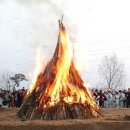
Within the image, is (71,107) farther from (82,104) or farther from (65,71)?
(65,71)

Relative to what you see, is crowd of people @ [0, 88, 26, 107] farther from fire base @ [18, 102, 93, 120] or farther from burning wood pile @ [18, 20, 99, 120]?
fire base @ [18, 102, 93, 120]

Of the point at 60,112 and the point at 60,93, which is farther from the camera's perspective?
the point at 60,93

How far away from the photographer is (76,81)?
19.8m

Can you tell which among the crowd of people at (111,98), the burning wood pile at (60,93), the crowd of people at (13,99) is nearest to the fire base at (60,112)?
the burning wood pile at (60,93)

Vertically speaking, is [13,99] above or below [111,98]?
below

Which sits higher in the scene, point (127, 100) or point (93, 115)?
point (127, 100)

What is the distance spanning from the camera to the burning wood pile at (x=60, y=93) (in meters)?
18.2

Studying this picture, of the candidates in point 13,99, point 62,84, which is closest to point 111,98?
point 13,99

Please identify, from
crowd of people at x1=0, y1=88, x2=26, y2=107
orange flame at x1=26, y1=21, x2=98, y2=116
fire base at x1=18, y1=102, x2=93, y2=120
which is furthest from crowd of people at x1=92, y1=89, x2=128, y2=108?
fire base at x1=18, y1=102, x2=93, y2=120

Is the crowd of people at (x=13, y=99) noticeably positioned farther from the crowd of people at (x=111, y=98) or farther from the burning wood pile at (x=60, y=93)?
the burning wood pile at (x=60, y=93)

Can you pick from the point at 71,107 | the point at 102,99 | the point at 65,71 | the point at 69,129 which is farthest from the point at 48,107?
the point at 102,99

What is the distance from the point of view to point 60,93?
18703mm

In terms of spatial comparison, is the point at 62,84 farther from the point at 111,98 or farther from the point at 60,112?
the point at 111,98

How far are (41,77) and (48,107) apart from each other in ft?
8.88
